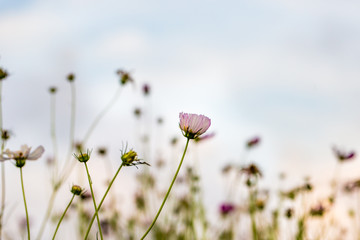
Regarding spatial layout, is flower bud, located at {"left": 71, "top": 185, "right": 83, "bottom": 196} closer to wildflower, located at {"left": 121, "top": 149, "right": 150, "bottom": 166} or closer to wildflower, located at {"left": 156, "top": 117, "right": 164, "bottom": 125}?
wildflower, located at {"left": 121, "top": 149, "right": 150, "bottom": 166}

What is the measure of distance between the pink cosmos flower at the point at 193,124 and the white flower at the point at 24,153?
0.24 metres

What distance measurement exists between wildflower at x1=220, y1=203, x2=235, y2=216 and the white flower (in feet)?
4.40

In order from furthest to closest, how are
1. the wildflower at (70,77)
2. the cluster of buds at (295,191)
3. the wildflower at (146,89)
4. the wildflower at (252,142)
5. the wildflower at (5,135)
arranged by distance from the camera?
the wildflower at (146,89), the wildflower at (252,142), the wildflower at (70,77), the cluster of buds at (295,191), the wildflower at (5,135)

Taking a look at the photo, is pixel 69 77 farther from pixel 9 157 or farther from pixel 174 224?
pixel 9 157

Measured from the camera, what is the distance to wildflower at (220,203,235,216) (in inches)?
78.0

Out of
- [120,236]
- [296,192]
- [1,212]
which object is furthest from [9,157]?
[120,236]

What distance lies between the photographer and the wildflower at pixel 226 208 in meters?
1.98

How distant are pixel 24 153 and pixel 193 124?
299 mm

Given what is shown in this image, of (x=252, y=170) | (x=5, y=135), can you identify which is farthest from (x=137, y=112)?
(x=5, y=135)

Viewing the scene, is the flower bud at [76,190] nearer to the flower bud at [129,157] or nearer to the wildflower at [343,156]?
the flower bud at [129,157]

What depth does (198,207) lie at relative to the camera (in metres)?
1.77

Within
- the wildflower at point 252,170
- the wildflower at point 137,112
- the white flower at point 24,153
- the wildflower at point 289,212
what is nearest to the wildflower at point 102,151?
the wildflower at point 137,112

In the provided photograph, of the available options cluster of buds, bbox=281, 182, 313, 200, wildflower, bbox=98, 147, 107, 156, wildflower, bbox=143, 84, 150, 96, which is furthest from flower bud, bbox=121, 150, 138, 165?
wildflower, bbox=143, 84, 150, 96

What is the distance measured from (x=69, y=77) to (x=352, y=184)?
128 centimetres
